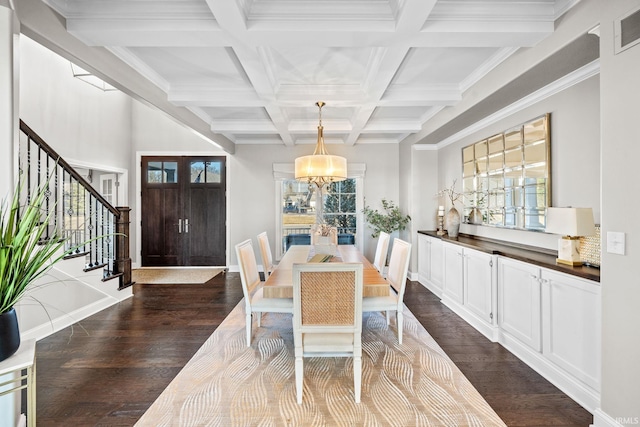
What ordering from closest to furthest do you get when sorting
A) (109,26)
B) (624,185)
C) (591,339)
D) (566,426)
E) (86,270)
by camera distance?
(624,185) < (566,426) < (591,339) < (109,26) < (86,270)

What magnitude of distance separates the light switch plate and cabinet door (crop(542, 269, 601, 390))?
1.17ft

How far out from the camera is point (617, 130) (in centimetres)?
165

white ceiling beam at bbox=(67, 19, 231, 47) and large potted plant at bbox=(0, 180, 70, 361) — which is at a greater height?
white ceiling beam at bbox=(67, 19, 231, 47)

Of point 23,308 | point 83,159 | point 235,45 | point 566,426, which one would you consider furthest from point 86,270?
point 566,426

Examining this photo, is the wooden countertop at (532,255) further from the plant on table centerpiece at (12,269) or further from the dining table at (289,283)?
the plant on table centerpiece at (12,269)

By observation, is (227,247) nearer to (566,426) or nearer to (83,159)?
(83,159)

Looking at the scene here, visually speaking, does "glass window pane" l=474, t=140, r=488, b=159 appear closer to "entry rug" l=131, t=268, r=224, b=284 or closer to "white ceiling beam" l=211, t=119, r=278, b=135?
"white ceiling beam" l=211, t=119, r=278, b=135

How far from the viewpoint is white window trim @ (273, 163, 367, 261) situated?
6098 millimetres

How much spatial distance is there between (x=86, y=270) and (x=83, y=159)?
7.91 ft

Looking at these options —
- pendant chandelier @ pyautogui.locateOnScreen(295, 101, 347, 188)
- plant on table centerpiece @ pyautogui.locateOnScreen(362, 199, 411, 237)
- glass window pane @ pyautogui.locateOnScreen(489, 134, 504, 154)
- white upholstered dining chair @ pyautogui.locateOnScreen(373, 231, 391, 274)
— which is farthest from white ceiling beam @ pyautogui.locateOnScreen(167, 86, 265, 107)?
plant on table centerpiece @ pyautogui.locateOnScreen(362, 199, 411, 237)

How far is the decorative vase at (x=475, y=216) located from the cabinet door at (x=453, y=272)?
0.50 metres

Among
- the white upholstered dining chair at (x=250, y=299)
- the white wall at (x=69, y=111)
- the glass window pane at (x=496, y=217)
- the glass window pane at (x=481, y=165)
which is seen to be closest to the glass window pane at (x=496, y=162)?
the glass window pane at (x=481, y=165)

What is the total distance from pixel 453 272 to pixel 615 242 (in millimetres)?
2275

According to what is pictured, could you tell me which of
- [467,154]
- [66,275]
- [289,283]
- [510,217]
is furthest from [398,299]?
[66,275]
